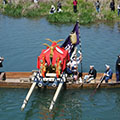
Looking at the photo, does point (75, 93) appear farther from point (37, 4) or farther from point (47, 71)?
point (37, 4)

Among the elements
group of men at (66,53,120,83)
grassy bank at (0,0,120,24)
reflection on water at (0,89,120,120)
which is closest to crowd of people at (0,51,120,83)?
group of men at (66,53,120,83)

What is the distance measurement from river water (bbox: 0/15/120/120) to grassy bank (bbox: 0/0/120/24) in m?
1.52

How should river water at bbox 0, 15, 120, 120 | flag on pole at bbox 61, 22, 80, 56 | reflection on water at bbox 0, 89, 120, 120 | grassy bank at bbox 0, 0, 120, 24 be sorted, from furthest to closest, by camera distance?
grassy bank at bbox 0, 0, 120, 24 < flag on pole at bbox 61, 22, 80, 56 < river water at bbox 0, 15, 120, 120 < reflection on water at bbox 0, 89, 120, 120

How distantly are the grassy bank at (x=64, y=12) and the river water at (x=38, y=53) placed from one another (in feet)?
4.97

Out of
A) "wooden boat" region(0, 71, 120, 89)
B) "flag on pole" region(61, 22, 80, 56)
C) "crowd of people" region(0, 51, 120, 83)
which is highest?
"flag on pole" region(61, 22, 80, 56)

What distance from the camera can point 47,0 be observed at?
172 ft

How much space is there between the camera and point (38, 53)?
3303 cm

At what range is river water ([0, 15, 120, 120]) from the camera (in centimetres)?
2109

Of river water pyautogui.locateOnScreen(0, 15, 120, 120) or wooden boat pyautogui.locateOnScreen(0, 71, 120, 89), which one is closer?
river water pyautogui.locateOnScreen(0, 15, 120, 120)

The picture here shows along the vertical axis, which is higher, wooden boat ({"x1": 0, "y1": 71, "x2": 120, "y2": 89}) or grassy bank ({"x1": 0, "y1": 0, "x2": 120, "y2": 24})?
grassy bank ({"x1": 0, "y1": 0, "x2": 120, "y2": 24})

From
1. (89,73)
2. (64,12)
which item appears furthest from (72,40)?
(64,12)

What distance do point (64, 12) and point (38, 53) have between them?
1468cm

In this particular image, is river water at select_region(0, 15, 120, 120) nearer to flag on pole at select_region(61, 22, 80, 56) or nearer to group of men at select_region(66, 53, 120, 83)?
group of men at select_region(66, 53, 120, 83)

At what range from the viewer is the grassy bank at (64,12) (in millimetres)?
44344
